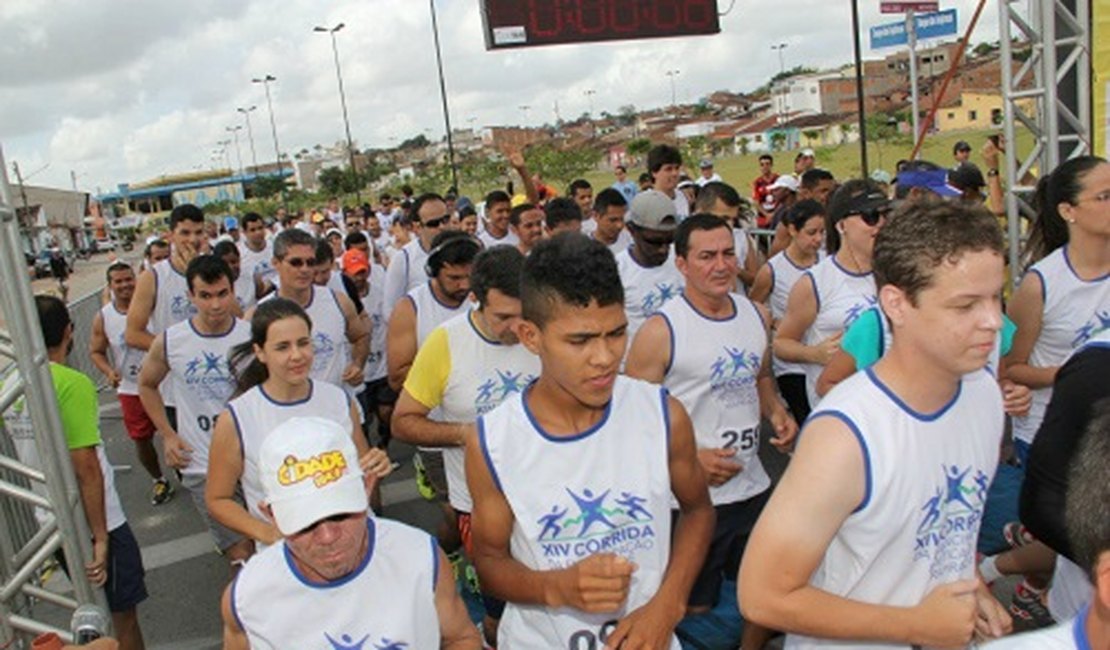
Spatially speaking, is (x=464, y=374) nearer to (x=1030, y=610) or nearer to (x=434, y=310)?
(x=434, y=310)

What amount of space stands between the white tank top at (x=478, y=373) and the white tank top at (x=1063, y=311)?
7.42 ft

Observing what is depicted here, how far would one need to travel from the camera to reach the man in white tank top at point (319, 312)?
590cm

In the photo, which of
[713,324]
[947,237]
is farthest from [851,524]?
[713,324]

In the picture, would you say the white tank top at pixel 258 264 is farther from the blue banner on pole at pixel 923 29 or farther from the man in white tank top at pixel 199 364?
the blue banner on pole at pixel 923 29

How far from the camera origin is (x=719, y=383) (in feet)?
13.1

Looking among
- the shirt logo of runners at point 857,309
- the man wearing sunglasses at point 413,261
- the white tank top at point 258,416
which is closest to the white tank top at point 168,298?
the man wearing sunglasses at point 413,261

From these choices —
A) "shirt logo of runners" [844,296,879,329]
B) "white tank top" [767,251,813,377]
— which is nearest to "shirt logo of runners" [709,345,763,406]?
"shirt logo of runners" [844,296,879,329]

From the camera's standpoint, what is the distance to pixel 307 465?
7.68ft

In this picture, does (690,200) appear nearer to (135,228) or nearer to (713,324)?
(713,324)

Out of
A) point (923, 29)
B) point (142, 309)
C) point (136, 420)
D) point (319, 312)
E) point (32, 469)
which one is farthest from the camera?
point (923, 29)

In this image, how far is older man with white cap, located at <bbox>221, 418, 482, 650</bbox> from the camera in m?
2.33

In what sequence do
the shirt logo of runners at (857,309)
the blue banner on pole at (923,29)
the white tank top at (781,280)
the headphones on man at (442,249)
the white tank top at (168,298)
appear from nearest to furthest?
1. the shirt logo of runners at (857,309)
2. the headphones on man at (442,249)
3. the white tank top at (781,280)
4. the white tank top at (168,298)
5. the blue banner on pole at (923,29)

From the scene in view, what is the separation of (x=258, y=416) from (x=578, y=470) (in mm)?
1984

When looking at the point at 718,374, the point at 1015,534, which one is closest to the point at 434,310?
the point at 718,374
